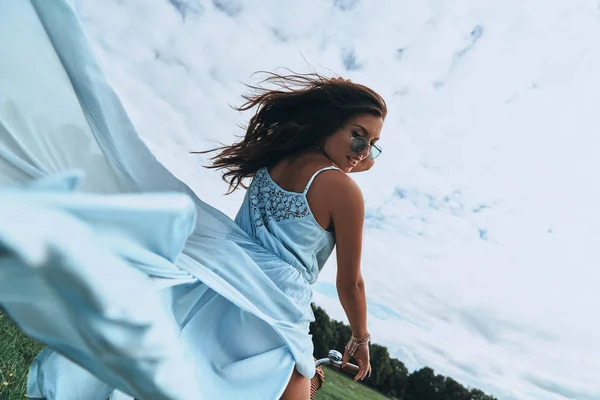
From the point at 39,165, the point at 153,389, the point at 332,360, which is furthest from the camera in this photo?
the point at 332,360

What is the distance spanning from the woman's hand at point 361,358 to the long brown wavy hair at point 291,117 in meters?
1.13

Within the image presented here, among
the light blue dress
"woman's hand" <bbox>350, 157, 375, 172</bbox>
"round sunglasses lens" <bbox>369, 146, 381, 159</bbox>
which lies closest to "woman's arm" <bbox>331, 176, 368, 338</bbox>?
the light blue dress

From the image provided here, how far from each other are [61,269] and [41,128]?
1.11m

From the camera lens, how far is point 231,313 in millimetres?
1850

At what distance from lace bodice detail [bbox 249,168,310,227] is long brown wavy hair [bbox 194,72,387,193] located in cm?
29

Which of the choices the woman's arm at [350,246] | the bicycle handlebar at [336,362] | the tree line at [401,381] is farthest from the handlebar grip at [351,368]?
the tree line at [401,381]

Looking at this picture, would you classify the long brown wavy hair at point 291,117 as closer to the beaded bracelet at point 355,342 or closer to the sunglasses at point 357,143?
the sunglasses at point 357,143

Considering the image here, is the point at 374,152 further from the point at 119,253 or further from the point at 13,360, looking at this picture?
the point at 13,360

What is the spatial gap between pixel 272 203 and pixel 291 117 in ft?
2.40

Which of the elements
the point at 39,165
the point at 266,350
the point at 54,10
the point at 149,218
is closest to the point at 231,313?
the point at 266,350

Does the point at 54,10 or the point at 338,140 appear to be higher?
the point at 338,140

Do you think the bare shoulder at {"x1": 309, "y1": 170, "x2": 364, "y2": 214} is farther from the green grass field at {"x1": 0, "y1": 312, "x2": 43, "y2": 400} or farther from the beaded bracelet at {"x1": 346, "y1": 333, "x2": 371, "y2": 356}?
the green grass field at {"x1": 0, "y1": 312, "x2": 43, "y2": 400}

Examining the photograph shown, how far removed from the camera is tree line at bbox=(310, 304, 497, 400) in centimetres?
2927

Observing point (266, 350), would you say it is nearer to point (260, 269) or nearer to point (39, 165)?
point (260, 269)
